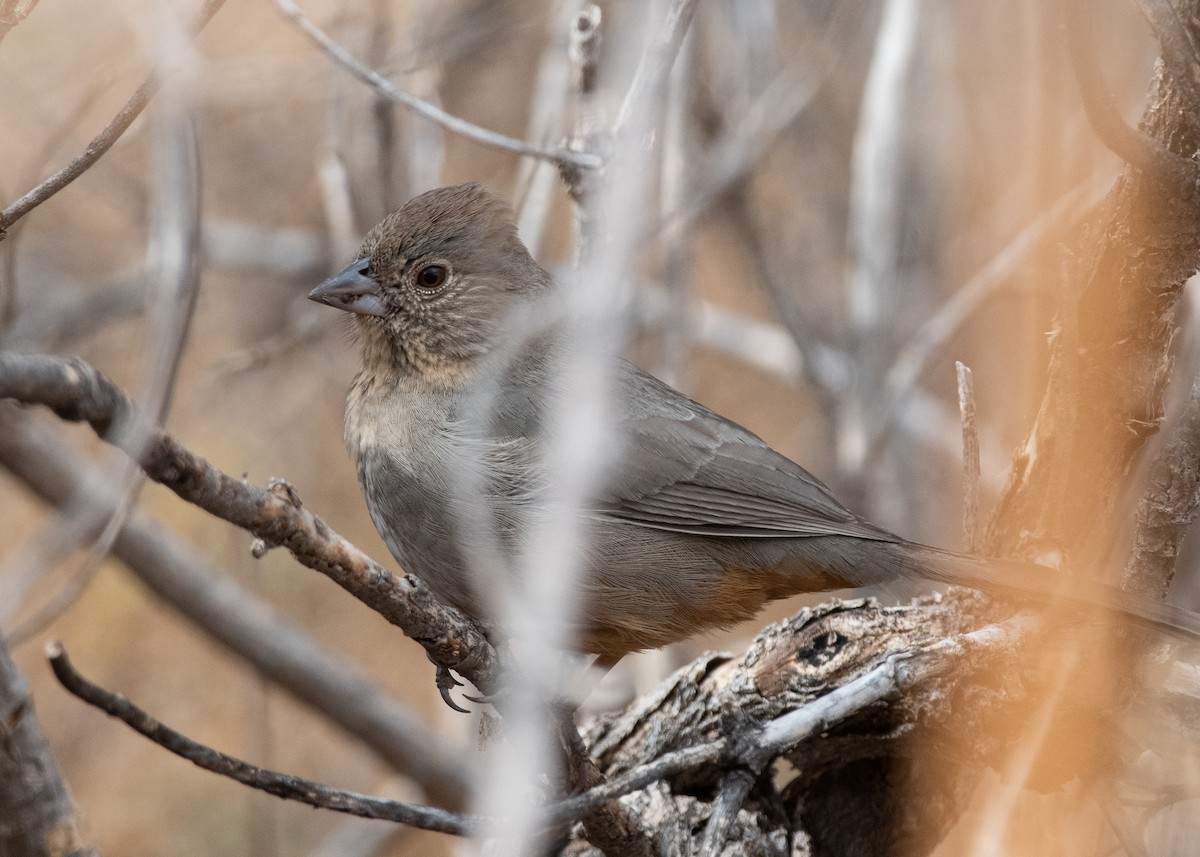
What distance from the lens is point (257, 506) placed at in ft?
6.57

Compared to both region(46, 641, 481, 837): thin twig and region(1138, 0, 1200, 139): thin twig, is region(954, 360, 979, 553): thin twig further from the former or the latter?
region(46, 641, 481, 837): thin twig

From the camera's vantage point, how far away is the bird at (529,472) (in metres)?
3.48

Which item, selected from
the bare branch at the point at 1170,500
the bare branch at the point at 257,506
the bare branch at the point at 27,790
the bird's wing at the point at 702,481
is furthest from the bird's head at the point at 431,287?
the bare branch at the point at 27,790

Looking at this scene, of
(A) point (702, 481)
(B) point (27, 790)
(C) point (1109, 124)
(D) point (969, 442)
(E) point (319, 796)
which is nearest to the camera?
(B) point (27, 790)

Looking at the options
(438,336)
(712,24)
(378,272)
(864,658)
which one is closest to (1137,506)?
(864,658)

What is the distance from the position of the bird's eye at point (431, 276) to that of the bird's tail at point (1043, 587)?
5.70 ft

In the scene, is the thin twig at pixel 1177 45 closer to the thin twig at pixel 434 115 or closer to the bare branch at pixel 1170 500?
the bare branch at pixel 1170 500

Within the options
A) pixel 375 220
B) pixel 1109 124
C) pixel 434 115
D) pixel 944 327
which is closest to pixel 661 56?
pixel 434 115

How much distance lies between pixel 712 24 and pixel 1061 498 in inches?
140

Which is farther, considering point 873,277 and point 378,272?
point 873,277

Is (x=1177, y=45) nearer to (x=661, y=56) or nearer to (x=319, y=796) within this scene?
(x=661, y=56)

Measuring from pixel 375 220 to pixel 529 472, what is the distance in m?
2.52

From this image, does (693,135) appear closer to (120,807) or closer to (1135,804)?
(1135,804)

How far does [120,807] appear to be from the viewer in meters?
6.81
